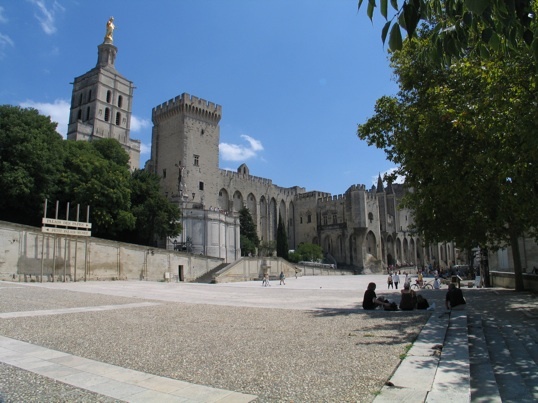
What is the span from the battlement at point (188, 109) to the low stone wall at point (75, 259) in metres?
25.2

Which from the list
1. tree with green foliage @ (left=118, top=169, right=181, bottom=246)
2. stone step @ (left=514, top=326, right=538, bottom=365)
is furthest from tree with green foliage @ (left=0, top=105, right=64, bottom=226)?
stone step @ (left=514, top=326, right=538, bottom=365)

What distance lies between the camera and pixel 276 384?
4.36 m

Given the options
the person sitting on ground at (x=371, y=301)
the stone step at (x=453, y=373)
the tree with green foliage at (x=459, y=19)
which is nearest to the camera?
the tree with green foliage at (x=459, y=19)

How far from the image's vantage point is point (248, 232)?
5931 centimetres

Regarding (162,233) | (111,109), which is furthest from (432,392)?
(111,109)

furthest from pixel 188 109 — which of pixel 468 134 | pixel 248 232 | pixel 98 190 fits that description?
pixel 468 134

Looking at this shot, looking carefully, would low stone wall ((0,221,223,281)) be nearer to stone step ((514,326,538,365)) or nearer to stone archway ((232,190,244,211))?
stone step ((514,326,538,365))

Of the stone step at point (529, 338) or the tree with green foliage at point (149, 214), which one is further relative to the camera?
the tree with green foliage at point (149, 214)

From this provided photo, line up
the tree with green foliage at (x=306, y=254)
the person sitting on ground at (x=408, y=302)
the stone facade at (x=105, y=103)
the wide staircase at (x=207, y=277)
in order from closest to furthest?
the person sitting on ground at (x=408, y=302) < the wide staircase at (x=207, y=277) < the stone facade at (x=105, y=103) < the tree with green foliage at (x=306, y=254)

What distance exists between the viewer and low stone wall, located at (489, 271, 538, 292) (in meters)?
17.5

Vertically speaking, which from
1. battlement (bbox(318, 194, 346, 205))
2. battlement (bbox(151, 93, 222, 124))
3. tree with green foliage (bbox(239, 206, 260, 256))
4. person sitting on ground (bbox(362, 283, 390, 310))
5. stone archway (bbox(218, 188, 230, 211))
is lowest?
person sitting on ground (bbox(362, 283, 390, 310))

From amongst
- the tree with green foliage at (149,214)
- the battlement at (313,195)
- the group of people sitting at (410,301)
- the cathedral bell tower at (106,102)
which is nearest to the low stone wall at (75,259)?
the tree with green foliage at (149,214)

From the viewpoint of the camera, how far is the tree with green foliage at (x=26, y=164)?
27.7 meters

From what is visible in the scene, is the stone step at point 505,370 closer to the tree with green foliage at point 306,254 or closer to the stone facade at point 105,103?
the tree with green foliage at point 306,254
